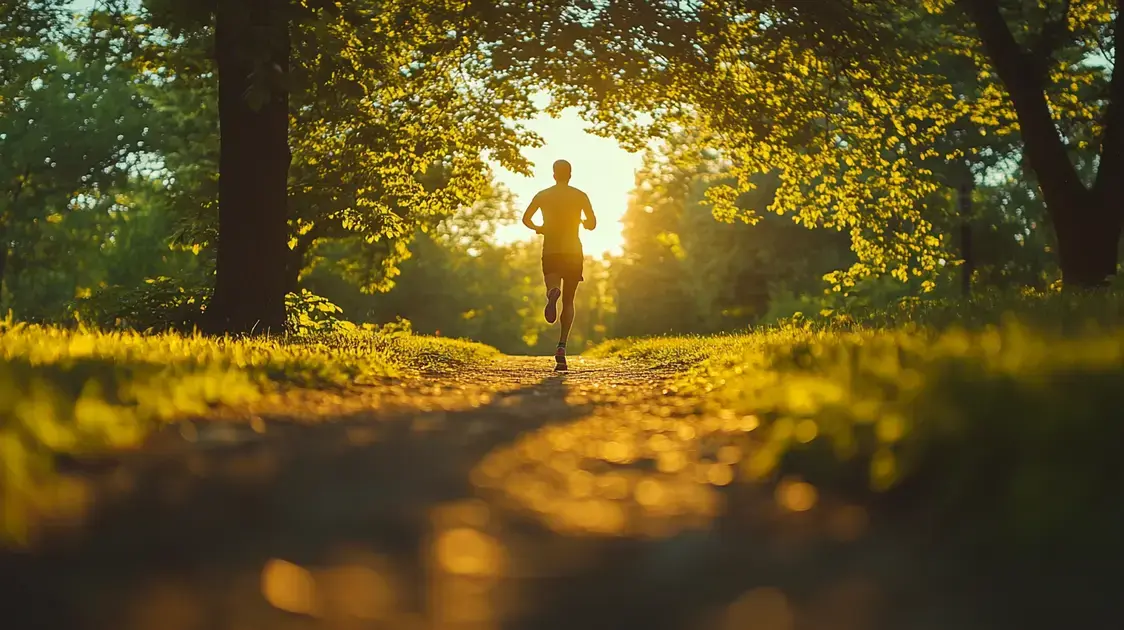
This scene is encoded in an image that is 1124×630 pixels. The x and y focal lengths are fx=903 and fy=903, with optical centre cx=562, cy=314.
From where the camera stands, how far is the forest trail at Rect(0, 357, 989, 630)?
2.12m

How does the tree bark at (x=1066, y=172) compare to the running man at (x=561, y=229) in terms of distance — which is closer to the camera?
the running man at (x=561, y=229)

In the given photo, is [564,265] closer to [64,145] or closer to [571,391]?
[571,391]

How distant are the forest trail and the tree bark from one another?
9.79 metres

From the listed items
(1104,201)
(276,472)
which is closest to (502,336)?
(1104,201)

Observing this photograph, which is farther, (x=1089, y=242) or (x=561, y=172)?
(x=1089, y=242)

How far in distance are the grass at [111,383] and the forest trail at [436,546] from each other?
0.18m

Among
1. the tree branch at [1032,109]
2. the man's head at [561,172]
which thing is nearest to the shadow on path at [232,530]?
the man's head at [561,172]

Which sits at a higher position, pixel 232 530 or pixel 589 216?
pixel 589 216

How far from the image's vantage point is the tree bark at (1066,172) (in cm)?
1166

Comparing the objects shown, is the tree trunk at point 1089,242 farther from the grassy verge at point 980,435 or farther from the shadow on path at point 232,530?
the shadow on path at point 232,530

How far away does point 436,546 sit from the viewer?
101 inches

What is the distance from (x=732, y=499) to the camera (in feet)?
10.4

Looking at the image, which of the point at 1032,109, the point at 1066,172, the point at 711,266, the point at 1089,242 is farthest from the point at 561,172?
the point at 711,266

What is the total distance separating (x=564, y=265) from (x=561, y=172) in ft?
3.85
